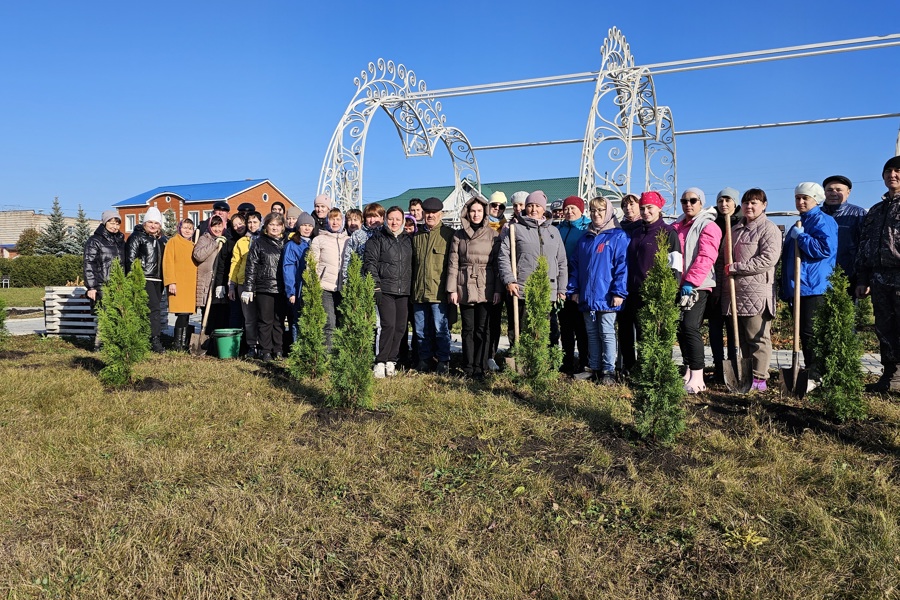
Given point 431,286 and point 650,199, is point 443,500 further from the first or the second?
point 650,199

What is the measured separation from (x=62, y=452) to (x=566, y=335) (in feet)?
15.8

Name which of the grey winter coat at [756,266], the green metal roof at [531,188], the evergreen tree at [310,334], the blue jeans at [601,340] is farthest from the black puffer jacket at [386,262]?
the green metal roof at [531,188]

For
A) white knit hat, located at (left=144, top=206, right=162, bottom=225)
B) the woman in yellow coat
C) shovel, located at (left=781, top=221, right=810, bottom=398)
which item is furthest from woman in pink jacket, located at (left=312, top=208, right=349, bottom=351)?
shovel, located at (left=781, top=221, right=810, bottom=398)

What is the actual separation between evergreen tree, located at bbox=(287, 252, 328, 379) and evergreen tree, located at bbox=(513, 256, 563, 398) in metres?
1.77

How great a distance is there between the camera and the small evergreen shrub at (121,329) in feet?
18.2

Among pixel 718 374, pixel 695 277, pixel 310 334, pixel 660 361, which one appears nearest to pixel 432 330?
pixel 310 334

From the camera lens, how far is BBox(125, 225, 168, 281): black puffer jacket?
7836mm

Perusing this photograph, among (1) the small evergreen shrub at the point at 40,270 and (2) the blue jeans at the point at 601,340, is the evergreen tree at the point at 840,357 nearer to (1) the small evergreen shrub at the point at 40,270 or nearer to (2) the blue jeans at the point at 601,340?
(2) the blue jeans at the point at 601,340

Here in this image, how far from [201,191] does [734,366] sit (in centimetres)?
5060

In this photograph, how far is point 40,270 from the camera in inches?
1150

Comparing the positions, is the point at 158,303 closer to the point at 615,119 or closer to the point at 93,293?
the point at 93,293

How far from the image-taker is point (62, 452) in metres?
3.97

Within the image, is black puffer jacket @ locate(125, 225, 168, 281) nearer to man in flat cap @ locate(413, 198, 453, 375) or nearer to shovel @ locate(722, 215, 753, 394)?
man in flat cap @ locate(413, 198, 453, 375)

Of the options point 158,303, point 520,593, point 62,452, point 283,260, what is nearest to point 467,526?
point 520,593
